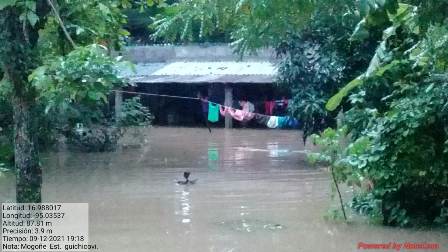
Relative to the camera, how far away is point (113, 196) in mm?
11266

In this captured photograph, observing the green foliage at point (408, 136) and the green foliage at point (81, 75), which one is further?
the green foliage at point (408, 136)

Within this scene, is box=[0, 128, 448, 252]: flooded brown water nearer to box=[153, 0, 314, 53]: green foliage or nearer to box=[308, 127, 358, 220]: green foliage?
box=[308, 127, 358, 220]: green foliage

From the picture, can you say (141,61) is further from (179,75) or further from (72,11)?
(72,11)

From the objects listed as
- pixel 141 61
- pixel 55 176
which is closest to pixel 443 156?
pixel 55 176

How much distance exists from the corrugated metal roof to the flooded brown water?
139 inches

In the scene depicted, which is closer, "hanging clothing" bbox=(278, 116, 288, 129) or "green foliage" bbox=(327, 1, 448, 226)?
"green foliage" bbox=(327, 1, 448, 226)

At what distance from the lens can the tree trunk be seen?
23.2ft

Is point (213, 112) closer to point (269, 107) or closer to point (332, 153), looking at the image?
point (269, 107)

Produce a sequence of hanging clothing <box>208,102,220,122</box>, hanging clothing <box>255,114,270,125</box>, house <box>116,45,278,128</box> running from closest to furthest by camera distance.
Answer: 1. hanging clothing <box>255,114,270,125</box>
2. house <box>116,45,278,128</box>
3. hanging clothing <box>208,102,220,122</box>

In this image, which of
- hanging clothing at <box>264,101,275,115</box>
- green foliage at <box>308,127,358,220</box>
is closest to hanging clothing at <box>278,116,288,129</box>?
hanging clothing at <box>264,101,275,115</box>

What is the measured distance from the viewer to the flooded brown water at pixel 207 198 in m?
7.94

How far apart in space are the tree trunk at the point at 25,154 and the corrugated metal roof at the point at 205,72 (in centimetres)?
1446

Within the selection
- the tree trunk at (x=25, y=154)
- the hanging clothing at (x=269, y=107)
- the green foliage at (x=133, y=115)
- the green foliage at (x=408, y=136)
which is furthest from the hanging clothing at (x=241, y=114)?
the tree trunk at (x=25, y=154)

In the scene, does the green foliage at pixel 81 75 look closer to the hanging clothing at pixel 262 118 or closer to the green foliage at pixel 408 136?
the green foliage at pixel 408 136
